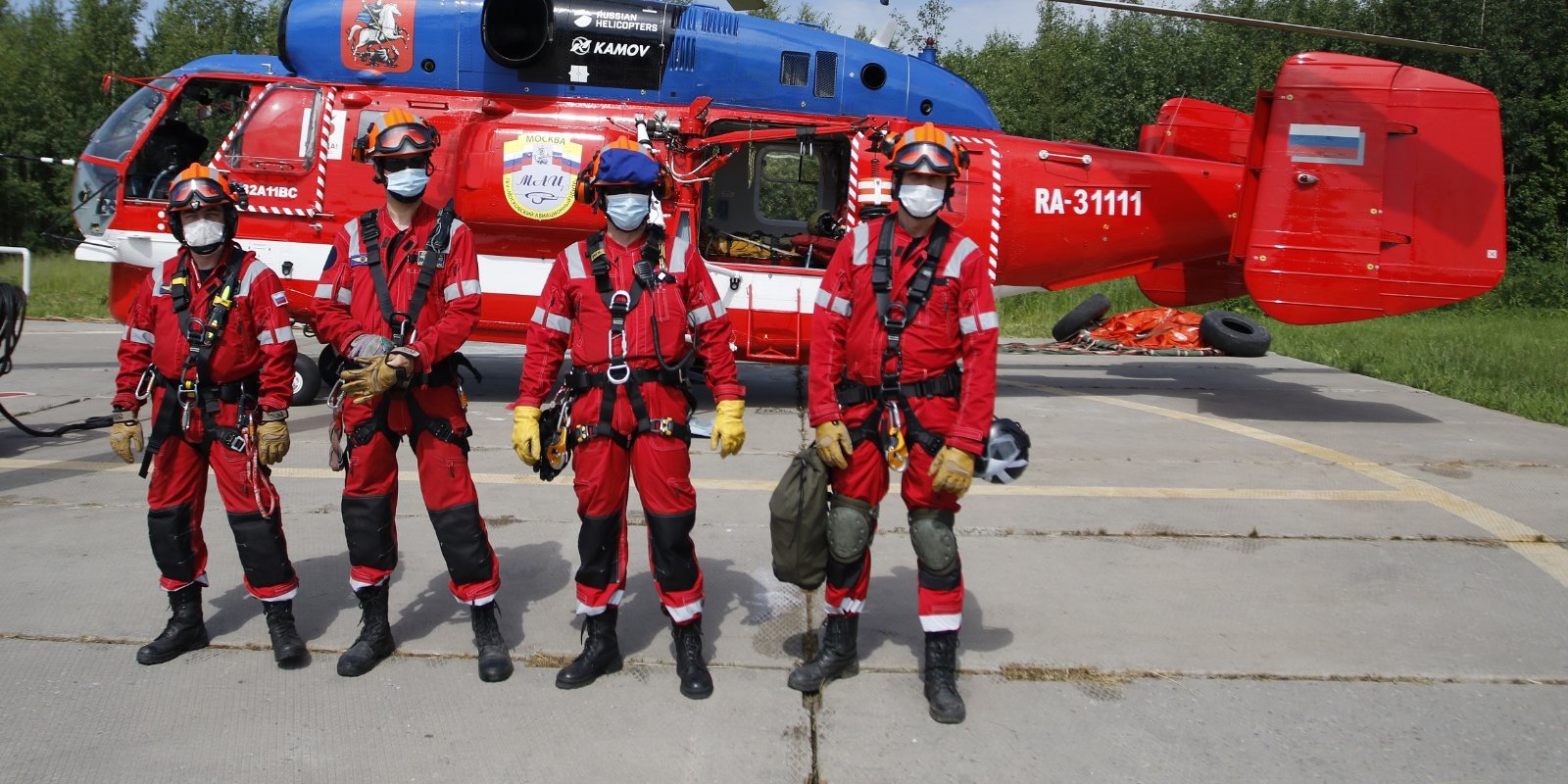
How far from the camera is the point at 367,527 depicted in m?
4.50

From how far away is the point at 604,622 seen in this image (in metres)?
4.44

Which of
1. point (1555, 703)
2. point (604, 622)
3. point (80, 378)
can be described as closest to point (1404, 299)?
point (1555, 703)

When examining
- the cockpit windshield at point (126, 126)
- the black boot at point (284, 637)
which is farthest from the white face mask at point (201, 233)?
the cockpit windshield at point (126, 126)

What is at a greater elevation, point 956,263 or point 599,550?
point 956,263

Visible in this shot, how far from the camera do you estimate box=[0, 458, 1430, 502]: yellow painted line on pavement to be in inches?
284

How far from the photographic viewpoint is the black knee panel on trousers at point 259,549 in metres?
4.53

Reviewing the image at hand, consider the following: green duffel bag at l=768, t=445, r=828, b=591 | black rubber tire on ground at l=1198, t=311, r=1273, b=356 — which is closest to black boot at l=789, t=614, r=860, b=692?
green duffel bag at l=768, t=445, r=828, b=591

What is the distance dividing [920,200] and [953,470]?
3.30 ft

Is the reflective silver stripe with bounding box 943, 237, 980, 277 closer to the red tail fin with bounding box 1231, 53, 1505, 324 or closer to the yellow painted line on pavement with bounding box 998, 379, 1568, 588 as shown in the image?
the yellow painted line on pavement with bounding box 998, 379, 1568, 588

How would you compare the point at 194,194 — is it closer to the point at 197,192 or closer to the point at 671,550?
the point at 197,192

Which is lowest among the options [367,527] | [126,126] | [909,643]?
[909,643]

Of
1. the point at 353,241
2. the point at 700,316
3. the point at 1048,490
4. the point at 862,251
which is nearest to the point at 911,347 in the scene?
the point at 862,251

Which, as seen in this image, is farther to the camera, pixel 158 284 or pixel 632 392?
pixel 158 284

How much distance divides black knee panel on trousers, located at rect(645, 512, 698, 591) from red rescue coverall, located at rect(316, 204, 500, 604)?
0.73 m
